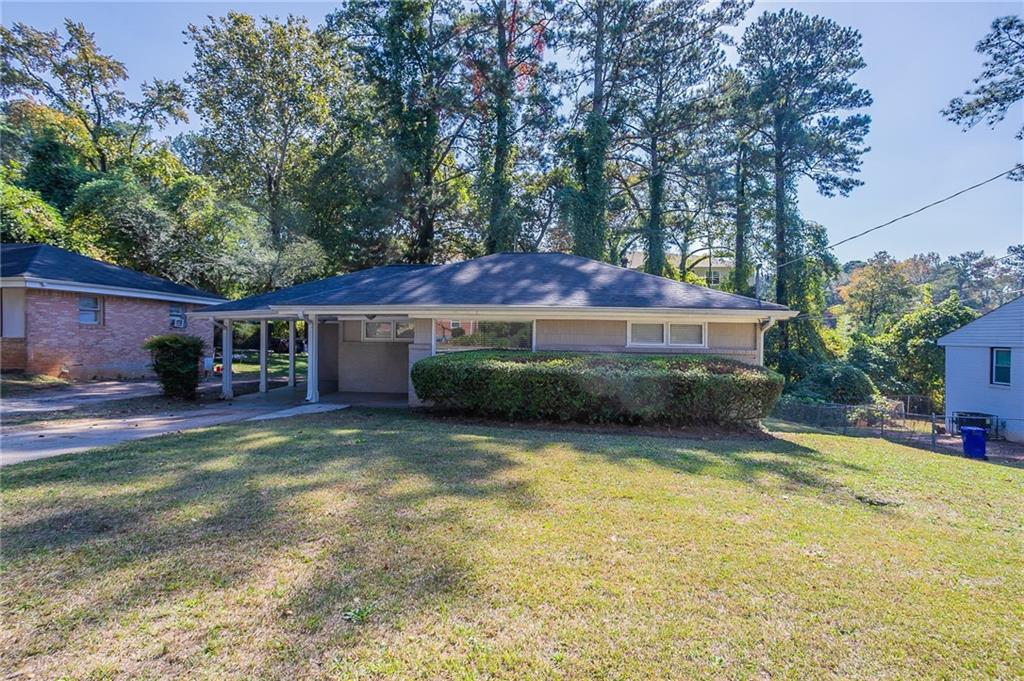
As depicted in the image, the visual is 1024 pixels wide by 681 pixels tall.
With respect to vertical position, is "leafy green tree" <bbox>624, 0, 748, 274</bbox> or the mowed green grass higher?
"leafy green tree" <bbox>624, 0, 748, 274</bbox>

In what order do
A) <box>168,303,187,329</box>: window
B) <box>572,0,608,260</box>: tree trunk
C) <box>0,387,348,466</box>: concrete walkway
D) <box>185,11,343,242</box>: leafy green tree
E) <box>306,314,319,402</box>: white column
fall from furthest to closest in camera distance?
1. <box>185,11,343,242</box>: leafy green tree
2. <box>572,0,608,260</box>: tree trunk
3. <box>168,303,187,329</box>: window
4. <box>306,314,319,402</box>: white column
5. <box>0,387,348,466</box>: concrete walkway

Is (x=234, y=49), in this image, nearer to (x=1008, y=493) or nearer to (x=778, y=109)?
(x=778, y=109)

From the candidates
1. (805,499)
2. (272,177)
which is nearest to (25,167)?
(272,177)

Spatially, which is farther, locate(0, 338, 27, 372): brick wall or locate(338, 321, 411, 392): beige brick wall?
locate(0, 338, 27, 372): brick wall

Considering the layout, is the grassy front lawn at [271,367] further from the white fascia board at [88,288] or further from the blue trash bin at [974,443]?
the blue trash bin at [974,443]

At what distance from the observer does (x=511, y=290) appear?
1142cm

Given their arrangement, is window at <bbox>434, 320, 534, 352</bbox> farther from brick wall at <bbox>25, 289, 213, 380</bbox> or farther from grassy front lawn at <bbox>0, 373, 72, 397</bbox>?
brick wall at <bbox>25, 289, 213, 380</bbox>

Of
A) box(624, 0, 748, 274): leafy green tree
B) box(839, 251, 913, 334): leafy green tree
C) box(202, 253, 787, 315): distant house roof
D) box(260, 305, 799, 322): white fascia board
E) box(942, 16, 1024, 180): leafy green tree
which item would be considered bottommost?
box(260, 305, 799, 322): white fascia board

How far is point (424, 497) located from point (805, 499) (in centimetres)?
399

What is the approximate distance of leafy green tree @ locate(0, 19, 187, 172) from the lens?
997 inches

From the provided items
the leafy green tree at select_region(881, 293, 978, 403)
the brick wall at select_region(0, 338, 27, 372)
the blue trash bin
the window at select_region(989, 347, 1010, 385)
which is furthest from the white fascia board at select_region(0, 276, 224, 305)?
the leafy green tree at select_region(881, 293, 978, 403)

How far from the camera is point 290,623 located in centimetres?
265

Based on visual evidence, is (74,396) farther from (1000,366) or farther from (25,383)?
(1000,366)

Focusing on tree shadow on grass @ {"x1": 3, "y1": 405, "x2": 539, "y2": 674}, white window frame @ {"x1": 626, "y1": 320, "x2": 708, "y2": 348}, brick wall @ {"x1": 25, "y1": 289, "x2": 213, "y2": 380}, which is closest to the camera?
tree shadow on grass @ {"x1": 3, "y1": 405, "x2": 539, "y2": 674}
